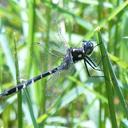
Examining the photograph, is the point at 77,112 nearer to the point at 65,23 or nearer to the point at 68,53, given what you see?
the point at 65,23

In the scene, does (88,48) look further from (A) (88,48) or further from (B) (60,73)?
(B) (60,73)

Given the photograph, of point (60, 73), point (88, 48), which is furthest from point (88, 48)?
point (60, 73)

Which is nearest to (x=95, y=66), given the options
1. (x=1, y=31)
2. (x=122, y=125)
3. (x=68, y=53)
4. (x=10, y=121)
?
(x=68, y=53)

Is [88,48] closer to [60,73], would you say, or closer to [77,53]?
[77,53]

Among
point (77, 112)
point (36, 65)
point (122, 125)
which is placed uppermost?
point (36, 65)

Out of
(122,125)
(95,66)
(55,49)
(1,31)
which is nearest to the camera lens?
(122,125)

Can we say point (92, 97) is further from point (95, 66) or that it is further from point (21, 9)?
point (21, 9)

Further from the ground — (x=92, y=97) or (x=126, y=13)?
(x=126, y=13)

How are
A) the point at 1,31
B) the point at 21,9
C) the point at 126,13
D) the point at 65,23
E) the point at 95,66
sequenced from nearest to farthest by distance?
the point at 95,66, the point at 126,13, the point at 1,31, the point at 21,9, the point at 65,23

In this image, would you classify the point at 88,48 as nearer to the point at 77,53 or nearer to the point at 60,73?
the point at 77,53

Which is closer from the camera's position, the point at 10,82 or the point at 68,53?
the point at 68,53
